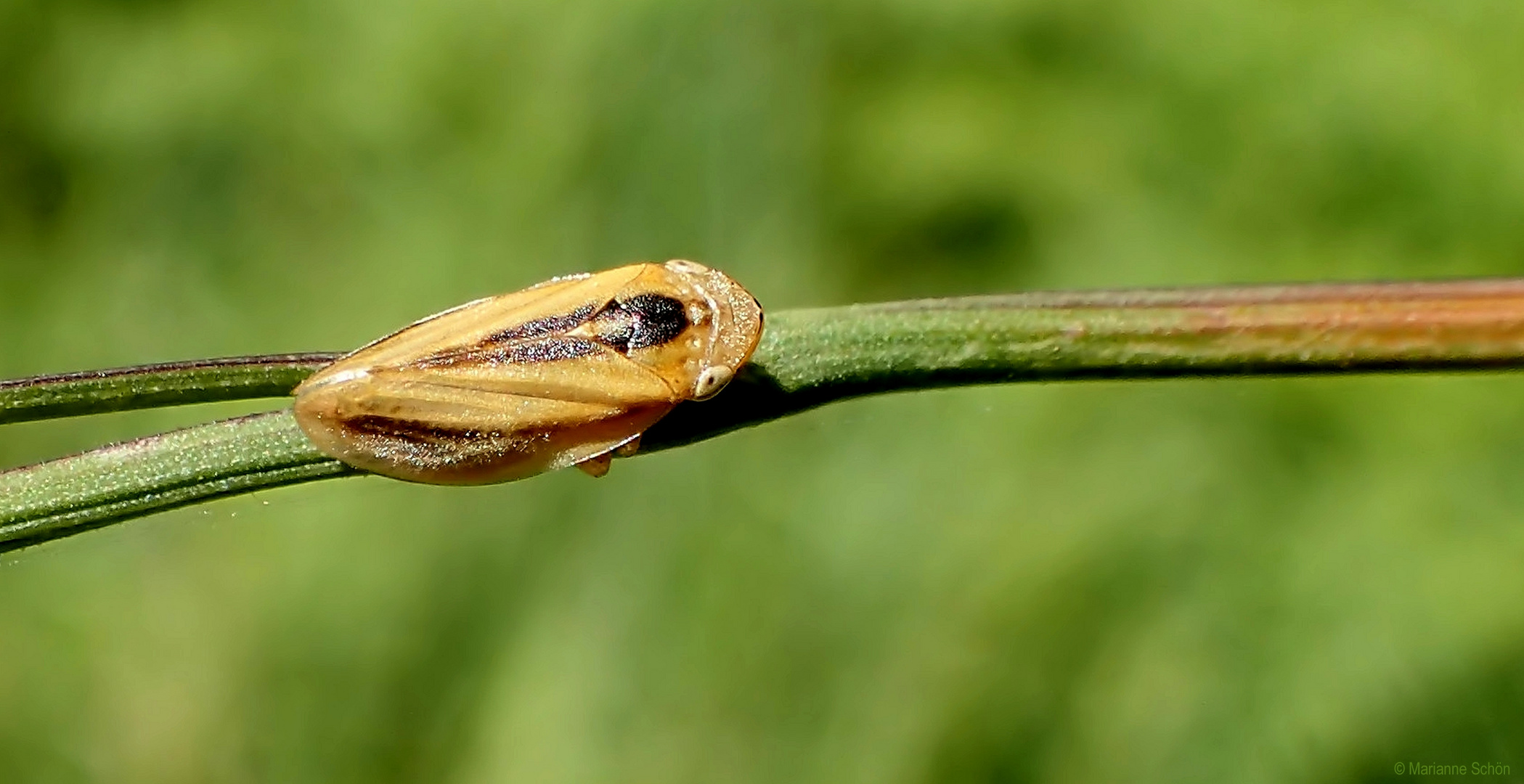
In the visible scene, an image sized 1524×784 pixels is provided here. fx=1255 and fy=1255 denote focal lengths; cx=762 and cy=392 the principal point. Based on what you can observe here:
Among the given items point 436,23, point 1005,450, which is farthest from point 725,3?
point 1005,450

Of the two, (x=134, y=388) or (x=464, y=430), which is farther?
(x=464, y=430)

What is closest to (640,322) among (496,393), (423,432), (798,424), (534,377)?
(534,377)

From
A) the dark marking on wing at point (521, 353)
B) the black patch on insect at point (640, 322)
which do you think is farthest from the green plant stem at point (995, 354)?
the black patch on insect at point (640, 322)

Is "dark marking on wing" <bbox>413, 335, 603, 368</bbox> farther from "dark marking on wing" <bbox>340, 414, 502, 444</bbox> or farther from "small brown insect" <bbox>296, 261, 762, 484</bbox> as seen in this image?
"dark marking on wing" <bbox>340, 414, 502, 444</bbox>

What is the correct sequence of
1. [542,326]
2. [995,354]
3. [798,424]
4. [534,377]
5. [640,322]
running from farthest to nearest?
[798,424]
[640,322]
[542,326]
[534,377]
[995,354]

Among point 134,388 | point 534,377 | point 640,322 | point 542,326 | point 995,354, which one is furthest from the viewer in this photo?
point 640,322

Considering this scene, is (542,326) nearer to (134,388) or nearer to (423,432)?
(423,432)
